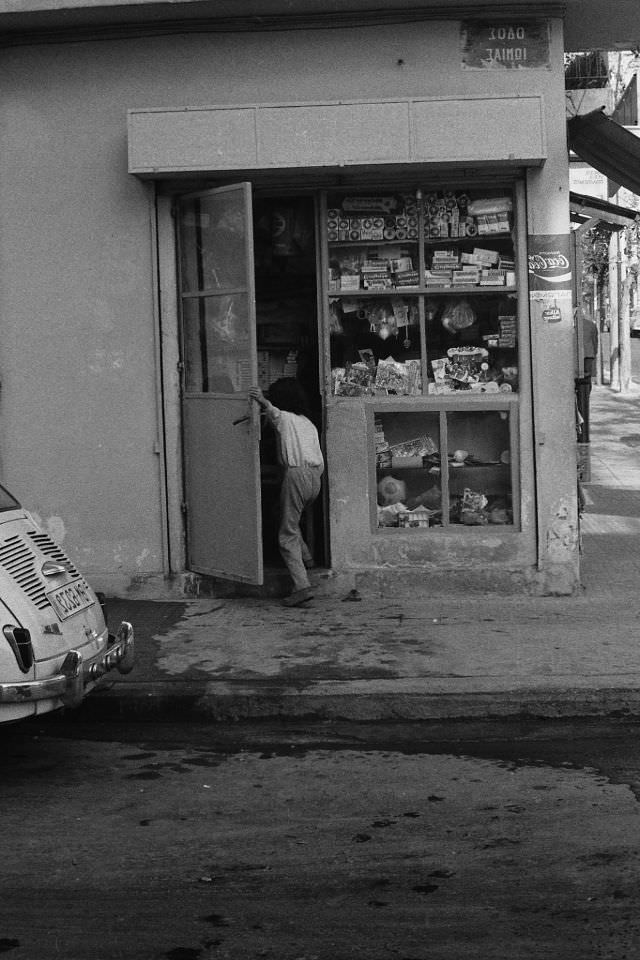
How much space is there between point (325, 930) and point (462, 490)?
18.6 ft

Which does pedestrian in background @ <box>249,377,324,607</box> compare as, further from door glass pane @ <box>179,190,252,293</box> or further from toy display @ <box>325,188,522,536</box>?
door glass pane @ <box>179,190,252,293</box>

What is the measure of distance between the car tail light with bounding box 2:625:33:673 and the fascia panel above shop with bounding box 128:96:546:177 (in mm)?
4399

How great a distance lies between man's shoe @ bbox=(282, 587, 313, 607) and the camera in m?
9.50

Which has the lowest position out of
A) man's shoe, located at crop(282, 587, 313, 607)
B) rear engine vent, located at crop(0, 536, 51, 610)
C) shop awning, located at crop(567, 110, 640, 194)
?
man's shoe, located at crop(282, 587, 313, 607)

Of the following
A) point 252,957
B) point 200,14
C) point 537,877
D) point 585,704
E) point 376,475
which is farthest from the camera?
point 376,475

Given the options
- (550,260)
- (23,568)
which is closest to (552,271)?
(550,260)

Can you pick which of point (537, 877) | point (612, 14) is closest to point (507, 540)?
point (612, 14)

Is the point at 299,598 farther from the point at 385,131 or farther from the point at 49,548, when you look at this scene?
the point at 385,131

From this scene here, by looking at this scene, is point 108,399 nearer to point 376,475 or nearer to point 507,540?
point 376,475

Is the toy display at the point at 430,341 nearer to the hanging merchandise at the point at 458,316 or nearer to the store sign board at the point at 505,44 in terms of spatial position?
the hanging merchandise at the point at 458,316

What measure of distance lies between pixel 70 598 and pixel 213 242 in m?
3.77

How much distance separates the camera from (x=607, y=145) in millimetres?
11023

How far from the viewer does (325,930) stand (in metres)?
4.46

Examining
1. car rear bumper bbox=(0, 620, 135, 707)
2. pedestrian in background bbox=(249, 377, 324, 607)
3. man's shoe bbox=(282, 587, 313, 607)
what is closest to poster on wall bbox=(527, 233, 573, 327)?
pedestrian in background bbox=(249, 377, 324, 607)
